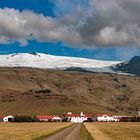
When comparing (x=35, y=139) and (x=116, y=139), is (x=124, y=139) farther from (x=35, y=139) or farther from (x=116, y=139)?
(x=35, y=139)

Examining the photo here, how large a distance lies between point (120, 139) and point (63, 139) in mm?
11538

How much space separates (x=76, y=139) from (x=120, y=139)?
360 inches

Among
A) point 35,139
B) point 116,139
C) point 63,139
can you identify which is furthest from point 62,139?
point 116,139

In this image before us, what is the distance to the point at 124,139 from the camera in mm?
80750

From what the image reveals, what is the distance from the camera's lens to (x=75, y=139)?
77.9m

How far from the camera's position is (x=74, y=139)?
77.9 meters

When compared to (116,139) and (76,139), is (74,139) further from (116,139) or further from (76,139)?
(116,139)

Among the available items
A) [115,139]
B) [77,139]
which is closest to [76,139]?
[77,139]

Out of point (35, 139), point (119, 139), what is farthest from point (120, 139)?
point (35, 139)

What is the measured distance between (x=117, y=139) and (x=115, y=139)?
21.1 inches

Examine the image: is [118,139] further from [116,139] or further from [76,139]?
[76,139]

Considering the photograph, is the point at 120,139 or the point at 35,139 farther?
the point at 120,139

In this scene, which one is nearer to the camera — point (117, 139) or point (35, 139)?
point (35, 139)

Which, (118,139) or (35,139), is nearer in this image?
(35,139)
